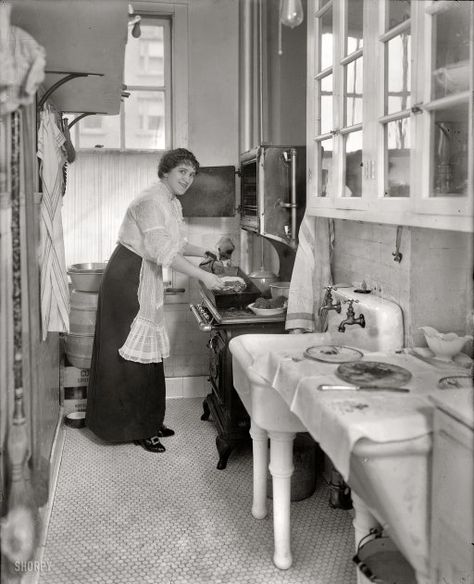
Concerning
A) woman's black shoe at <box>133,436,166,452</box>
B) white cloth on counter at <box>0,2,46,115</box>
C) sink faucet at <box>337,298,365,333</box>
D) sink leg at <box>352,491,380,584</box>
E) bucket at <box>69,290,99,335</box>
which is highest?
white cloth on counter at <box>0,2,46,115</box>

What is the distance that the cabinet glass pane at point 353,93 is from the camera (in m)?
3.00

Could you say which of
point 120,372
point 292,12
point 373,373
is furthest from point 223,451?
point 292,12

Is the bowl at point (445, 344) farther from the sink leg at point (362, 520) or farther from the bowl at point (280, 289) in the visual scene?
the bowl at point (280, 289)

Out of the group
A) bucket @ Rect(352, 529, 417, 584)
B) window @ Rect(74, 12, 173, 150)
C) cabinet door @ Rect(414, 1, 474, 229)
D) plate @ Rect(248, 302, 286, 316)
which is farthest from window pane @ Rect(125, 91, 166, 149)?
bucket @ Rect(352, 529, 417, 584)

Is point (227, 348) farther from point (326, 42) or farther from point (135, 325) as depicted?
point (326, 42)

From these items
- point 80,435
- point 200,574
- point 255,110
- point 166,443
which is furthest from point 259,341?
point 255,110

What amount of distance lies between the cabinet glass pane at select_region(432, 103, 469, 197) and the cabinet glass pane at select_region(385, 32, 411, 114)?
22 cm

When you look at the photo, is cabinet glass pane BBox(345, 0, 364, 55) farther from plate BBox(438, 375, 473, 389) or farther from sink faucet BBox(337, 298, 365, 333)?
plate BBox(438, 375, 473, 389)

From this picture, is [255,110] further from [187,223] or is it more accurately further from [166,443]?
[166,443]

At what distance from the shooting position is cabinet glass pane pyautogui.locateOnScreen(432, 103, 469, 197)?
89.4 inches

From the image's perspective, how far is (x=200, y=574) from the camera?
3014 mm

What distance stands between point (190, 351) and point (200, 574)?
286cm

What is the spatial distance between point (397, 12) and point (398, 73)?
24 centimetres

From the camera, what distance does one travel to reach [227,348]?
160 inches
